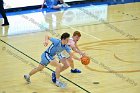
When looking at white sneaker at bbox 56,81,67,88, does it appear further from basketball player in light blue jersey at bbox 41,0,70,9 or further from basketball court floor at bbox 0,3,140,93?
basketball player in light blue jersey at bbox 41,0,70,9

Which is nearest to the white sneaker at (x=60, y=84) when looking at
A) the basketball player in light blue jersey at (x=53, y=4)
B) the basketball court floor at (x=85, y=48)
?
the basketball court floor at (x=85, y=48)

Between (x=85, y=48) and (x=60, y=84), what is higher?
(x=85, y=48)

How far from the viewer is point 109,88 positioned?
755cm

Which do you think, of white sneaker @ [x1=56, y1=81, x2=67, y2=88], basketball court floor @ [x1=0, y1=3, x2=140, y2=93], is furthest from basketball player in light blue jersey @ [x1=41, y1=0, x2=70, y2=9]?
white sneaker @ [x1=56, y1=81, x2=67, y2=88]

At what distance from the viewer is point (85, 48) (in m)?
10.6

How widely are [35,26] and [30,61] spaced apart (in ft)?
15.1

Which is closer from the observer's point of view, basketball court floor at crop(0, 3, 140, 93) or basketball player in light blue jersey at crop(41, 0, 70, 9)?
basketball court floor at crop(0, 3, 140, 93)

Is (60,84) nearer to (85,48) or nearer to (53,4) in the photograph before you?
(85,48)

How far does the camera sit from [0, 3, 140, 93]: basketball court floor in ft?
25.5

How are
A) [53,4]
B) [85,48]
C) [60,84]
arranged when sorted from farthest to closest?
[53,4] → [85,48] → [60,84]

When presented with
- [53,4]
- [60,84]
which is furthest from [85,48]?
[53,4]

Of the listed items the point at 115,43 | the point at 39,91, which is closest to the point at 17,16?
the point at 115,43

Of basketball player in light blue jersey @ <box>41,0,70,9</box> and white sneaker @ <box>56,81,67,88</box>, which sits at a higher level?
basketball player in light blue jersey @ <box>41,0,70,9</box>

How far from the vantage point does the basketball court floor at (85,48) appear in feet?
25.5
